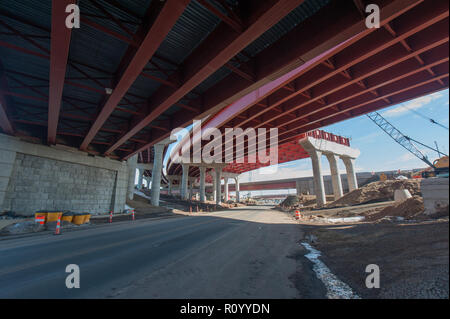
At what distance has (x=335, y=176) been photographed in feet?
98.9

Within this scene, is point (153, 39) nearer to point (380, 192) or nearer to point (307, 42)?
point (307, 42)

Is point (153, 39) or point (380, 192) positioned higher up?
point (153, 39)

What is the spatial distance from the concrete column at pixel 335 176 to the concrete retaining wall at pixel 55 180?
92.8ft

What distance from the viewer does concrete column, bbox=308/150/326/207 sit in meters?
26.0

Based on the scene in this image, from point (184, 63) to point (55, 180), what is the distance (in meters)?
15.0

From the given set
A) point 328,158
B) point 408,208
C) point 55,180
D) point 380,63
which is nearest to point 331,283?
point 408,208

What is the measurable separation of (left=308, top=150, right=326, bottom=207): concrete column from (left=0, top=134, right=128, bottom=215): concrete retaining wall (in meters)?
23.5

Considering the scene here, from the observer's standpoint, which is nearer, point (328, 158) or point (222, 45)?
point (222, 45)

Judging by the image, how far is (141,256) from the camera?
5602 mm

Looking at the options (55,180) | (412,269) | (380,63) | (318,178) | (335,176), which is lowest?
(412,269)

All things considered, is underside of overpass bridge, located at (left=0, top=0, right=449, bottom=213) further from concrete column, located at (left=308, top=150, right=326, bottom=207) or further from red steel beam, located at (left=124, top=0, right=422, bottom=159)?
concrete column, located at (left=308, top=150, right=326, bottom=207)

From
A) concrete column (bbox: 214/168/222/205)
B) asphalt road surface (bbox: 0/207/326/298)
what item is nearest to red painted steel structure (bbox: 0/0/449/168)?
asphalt road surface (bbox: 0/207/326/298)

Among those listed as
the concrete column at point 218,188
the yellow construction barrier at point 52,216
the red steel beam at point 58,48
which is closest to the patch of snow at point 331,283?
the red steel beam at point 58,48
